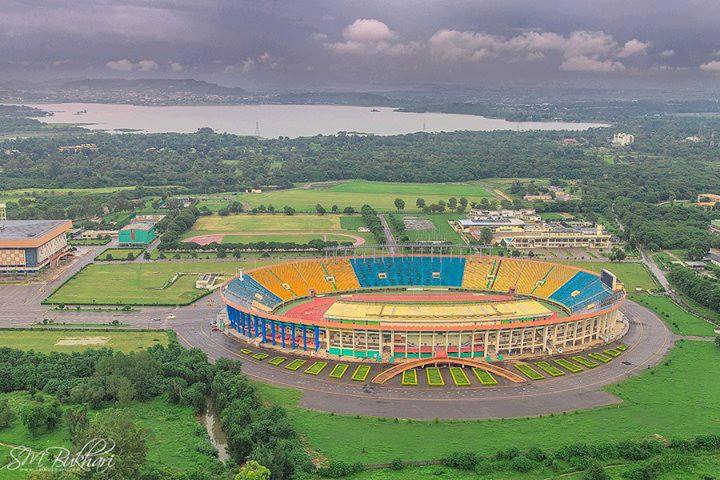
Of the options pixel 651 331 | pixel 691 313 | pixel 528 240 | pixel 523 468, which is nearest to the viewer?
pixel 523 468

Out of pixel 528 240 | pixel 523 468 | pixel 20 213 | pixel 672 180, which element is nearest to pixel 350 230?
Answer: pixel 528 240

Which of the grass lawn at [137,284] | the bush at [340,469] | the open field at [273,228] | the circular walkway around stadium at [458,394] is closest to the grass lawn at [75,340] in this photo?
the circular walkway around stadium at [458,394]

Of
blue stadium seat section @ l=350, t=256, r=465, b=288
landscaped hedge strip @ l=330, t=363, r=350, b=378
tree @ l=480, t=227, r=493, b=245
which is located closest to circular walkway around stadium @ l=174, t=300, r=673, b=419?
landscaped hedge strip @ l=330, t=363, r=350, b=378

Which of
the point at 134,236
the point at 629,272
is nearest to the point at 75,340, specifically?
the point at 134,236

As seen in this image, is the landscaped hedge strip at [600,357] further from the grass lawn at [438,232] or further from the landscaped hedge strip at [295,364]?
the grass lawn at [438,232]

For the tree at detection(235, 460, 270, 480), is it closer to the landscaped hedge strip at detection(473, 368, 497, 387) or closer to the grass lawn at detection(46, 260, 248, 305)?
the landscaped hedge strip at detection(473, 368, 497, 387)

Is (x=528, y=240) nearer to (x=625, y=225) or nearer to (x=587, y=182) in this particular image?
(x=625, y=225)

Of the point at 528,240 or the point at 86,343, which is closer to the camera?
the point at 86,343

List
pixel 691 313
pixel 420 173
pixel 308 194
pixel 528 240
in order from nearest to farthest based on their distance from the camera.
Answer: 1. pixel 691 313
2. pixel 528 240
3. pixel 308 194
4. pixel 420 173
